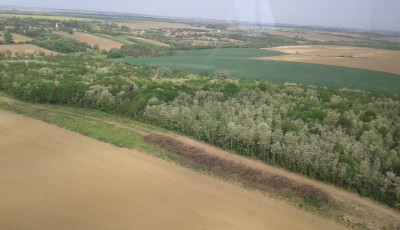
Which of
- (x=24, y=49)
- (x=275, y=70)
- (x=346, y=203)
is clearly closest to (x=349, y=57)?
(x=275, y=70)

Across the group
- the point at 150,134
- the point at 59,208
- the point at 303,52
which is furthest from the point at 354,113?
the point at 303,52

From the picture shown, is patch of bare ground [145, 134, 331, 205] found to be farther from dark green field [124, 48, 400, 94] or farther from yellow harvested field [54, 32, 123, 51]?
yellow harvested field [54, 32, 123, 51]

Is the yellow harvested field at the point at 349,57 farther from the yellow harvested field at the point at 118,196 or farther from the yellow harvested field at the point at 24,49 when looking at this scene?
the yellow harvested field at the point at 24,49

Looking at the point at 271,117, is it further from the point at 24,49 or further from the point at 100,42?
the point at 100,42

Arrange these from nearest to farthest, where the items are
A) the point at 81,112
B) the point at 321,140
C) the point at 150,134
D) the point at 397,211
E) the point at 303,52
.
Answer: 1. the point at 397,211
2. the point at 321,140
3. the point at 150,134
4. the point at 81,112
5. the point at 303,52

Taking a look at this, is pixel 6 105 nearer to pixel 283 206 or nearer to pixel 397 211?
pixel 283 206

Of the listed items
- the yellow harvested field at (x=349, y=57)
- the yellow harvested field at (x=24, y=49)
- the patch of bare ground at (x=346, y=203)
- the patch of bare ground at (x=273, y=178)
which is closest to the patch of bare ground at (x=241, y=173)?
the patch of bare ground at (x=273, y=178)

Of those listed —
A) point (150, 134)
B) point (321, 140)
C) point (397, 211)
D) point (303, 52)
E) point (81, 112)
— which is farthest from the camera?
point (303, 52)
